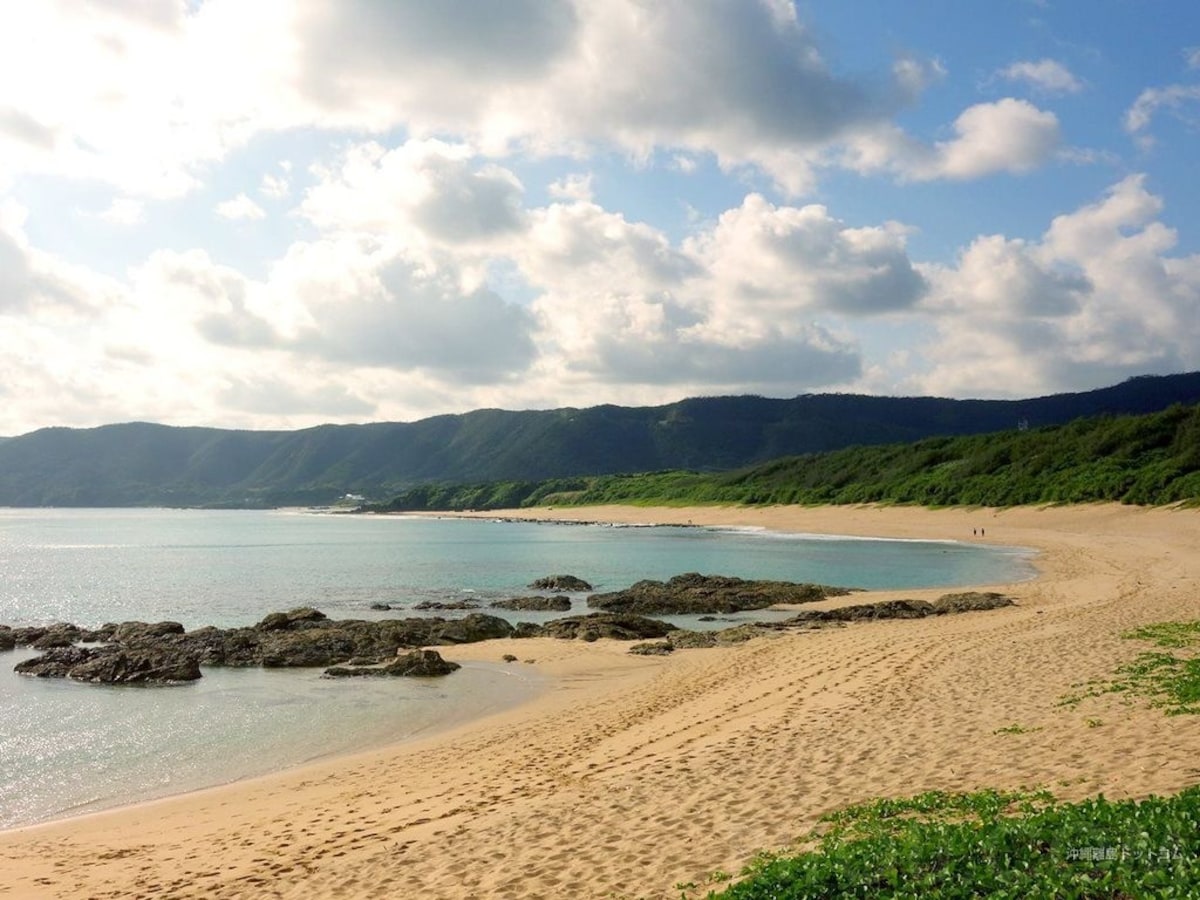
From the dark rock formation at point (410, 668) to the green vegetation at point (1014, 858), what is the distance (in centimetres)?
1704

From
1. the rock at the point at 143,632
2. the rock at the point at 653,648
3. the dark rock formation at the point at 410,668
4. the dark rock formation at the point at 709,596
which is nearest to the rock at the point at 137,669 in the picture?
the dark rock formation at the point at 410,668

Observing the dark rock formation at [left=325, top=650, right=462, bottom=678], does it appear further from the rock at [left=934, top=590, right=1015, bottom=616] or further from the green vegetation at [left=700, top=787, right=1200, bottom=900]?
Result: the rock at [left=934, top=590, right=1015, bottom=616]

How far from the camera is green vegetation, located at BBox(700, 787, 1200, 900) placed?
21.0ft

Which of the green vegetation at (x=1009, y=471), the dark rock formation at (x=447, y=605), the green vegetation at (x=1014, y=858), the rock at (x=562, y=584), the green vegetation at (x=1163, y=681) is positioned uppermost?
the green vegetation at (x=1009, y=471)

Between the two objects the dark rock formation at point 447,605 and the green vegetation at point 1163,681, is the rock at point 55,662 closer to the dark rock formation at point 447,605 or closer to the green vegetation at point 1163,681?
the dark rock formation at point 447,605

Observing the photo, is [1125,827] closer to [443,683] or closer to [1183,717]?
[1183,717]

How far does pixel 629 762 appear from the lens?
13359 millimetres

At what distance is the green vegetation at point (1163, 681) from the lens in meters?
12.5

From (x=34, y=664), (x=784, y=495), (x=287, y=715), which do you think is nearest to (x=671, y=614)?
(x=287, y=715)

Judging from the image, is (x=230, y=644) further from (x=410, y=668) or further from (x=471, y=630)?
(x=471, y=630)

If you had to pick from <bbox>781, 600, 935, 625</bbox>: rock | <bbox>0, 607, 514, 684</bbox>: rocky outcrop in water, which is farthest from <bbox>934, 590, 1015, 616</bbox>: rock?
<bbox>0, 607, 514, 684</bbox>: rocky outcrop in water

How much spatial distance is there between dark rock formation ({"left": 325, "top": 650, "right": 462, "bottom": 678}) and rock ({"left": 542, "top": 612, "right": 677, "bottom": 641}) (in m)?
6.29

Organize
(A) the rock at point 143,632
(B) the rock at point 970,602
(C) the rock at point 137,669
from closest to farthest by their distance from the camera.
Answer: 1. (C) the rock at point 137,669
2. (A) the rock at point 143,632
3. (B) the rock at point 970,602

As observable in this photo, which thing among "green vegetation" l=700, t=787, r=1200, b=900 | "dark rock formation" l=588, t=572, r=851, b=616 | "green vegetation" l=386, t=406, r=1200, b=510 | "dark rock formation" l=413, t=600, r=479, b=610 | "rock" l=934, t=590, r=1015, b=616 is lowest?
"dark rock formation" l=413, t=600, r=479, b=610
